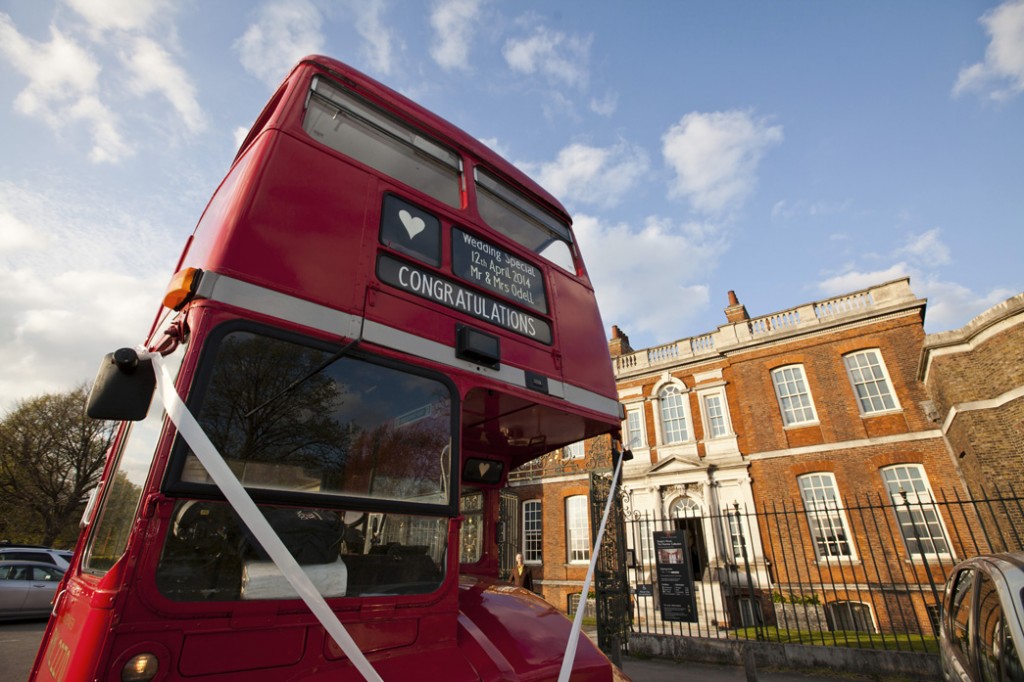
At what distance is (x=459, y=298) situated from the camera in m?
2.88

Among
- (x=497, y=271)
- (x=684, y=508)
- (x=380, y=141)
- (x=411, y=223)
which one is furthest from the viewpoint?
(x=684, y=508)

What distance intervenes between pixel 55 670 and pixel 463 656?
1524 mm

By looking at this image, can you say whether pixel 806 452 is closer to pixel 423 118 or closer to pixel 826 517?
pixel 826 517

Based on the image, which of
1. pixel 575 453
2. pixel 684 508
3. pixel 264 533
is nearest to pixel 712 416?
pixel 684 508

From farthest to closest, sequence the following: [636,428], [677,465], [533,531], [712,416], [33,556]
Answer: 1. [533,531]
2. [636,428]
3. [712,416]
4. [677,465]
5. [33,556]

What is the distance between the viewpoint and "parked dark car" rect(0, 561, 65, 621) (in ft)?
36.0

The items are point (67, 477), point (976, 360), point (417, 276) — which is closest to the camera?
point (417, 276)

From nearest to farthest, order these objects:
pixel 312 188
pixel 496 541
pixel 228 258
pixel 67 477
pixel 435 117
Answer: pixel 228 258 → pixel 312 188 → pixel 435 117 → pixel 496 541 → pixel 67 477

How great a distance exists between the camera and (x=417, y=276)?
8.87 feet

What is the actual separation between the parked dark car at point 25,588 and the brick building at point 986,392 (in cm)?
2257

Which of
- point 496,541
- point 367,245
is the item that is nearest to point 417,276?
point 367,245

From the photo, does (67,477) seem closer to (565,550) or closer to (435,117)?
(565,550)

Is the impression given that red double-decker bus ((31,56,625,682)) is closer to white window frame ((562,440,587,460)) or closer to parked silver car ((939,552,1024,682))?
parked silver car ((939,552,1024,682))

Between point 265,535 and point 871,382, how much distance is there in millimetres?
19743
